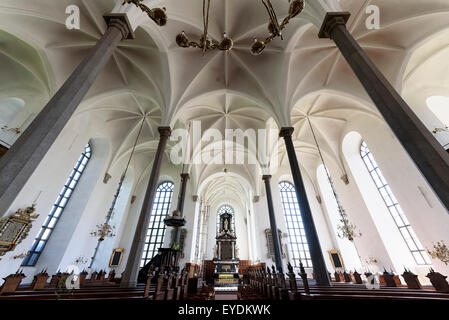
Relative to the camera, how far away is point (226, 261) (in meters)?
14.5

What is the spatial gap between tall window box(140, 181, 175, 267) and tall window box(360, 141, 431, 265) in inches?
555

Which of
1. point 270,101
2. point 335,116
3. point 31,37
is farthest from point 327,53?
point 31,37

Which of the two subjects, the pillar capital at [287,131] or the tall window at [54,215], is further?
the tall window at [54,215]

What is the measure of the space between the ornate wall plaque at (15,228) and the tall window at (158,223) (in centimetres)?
754

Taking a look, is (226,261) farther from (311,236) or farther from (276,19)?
(276,19)

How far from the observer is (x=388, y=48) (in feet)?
24.2

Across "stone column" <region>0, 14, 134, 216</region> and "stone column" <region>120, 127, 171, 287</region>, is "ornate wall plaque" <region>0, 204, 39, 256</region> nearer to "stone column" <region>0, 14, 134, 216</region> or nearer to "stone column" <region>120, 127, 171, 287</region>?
"stone column" <region>120, 127, 171, 287</region>

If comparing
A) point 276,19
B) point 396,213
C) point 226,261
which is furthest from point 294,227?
point 276,19

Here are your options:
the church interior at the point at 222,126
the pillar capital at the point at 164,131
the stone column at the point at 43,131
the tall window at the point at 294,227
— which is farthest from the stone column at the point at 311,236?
the tall window at the point at 294,227

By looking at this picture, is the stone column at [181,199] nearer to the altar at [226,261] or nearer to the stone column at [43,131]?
the altar at [226,261]

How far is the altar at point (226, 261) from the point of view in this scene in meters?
13.8

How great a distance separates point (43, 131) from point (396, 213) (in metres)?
13.8
